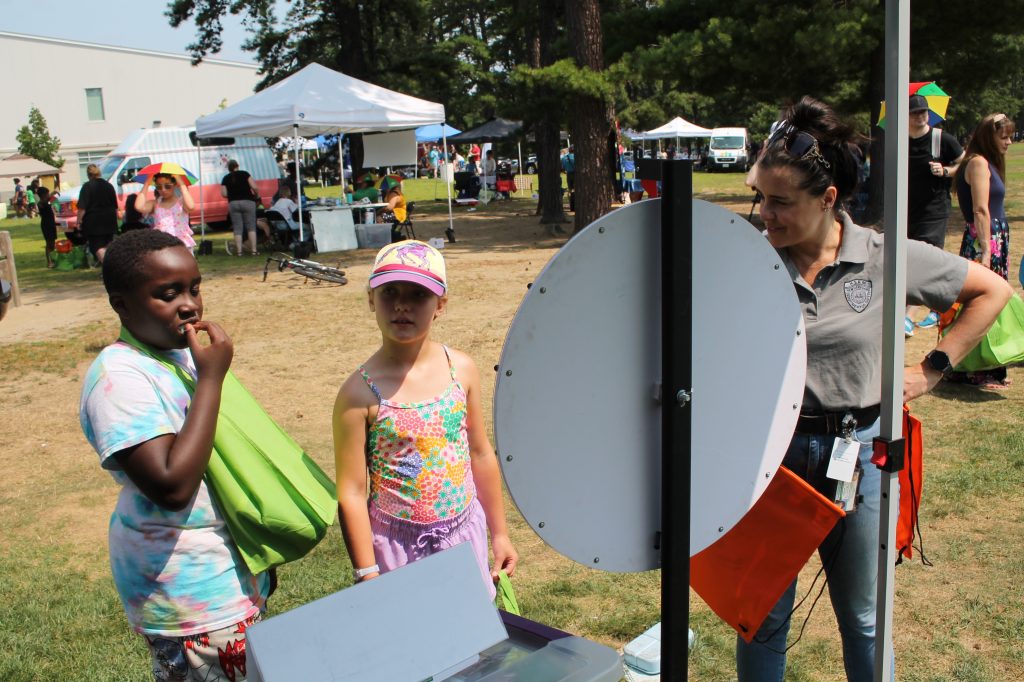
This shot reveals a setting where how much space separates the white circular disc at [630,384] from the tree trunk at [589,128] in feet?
46.7

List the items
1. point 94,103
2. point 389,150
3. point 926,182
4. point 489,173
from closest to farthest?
point 926,182
point 389,150
point 489,173
point 94,103

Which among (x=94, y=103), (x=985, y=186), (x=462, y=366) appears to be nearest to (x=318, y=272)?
(x=985, y=186)

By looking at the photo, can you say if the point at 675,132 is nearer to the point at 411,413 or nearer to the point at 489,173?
the point at 489,173

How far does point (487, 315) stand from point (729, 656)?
7074 millimetres

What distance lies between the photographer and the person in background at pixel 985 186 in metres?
6.78

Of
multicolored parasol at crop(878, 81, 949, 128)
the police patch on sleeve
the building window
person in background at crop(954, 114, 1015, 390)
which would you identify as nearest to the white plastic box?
the police patch on sleeve

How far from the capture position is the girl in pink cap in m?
2.33

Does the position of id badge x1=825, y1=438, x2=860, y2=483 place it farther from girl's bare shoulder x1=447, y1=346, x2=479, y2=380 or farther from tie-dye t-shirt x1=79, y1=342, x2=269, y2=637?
tie-dye t-shirt x1=79, y1=342, x2=269, y2=637

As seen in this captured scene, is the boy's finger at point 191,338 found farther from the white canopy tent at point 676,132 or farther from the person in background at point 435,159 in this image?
the person in background at point 435,159

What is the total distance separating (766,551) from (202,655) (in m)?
1.44

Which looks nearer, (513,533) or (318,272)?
(513,533)

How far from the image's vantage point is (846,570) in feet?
8.55

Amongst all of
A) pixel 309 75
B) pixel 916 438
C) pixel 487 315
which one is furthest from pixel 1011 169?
pixel 916 438

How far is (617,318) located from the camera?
1.64 m
